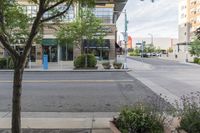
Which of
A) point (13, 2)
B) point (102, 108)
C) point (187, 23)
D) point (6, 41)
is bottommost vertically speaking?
point (102, 108)

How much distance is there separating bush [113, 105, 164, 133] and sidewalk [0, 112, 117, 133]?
99 cm

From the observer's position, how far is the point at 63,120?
9195 millimetres

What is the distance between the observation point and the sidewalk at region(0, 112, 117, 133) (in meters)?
8.32

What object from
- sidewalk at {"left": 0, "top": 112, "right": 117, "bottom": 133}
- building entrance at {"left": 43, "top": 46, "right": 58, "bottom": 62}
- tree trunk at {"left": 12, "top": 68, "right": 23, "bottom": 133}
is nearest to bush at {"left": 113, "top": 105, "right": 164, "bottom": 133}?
sidewalk at {"left": 0, "top": 112, "right": 117, "bottom": 133}

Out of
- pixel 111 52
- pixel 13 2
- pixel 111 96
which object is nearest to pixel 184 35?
pixel 111 52

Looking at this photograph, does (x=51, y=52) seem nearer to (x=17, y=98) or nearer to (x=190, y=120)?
(x=17, y=98)

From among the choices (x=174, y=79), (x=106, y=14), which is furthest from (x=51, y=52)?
(x=174, y=79)

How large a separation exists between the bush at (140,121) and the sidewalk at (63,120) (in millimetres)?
988

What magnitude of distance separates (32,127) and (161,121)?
3.14 metres

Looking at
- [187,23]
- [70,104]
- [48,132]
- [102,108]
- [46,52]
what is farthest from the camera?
[187,23]

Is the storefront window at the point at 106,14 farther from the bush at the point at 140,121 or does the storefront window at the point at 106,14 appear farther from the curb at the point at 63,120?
the bush at the point at 140,121

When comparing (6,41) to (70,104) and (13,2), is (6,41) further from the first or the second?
(70,104)

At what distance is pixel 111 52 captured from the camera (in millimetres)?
50594

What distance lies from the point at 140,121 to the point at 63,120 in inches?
121
